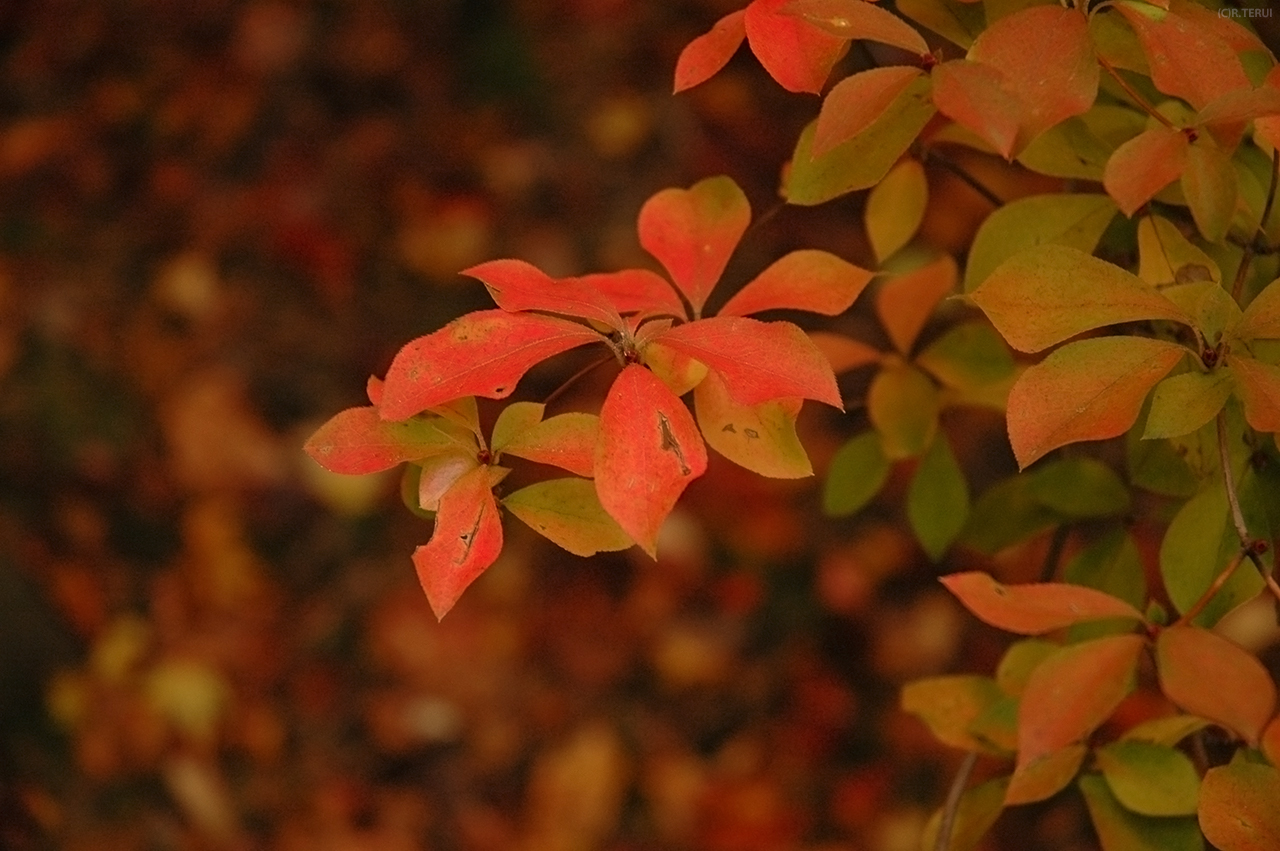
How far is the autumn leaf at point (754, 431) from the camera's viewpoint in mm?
589

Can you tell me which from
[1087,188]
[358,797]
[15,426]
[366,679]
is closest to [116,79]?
[15,426]

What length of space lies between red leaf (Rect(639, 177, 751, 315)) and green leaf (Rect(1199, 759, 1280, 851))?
342 mm

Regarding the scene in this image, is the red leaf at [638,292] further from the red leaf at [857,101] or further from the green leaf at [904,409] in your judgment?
the green leaf at [904,409]

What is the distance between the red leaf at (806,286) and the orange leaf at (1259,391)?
182 millimetres

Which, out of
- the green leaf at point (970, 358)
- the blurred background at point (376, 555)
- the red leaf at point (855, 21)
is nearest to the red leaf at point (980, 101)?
the red leaf at point (855, 21)

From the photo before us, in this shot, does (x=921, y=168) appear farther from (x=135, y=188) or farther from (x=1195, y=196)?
(x=135, y=188)

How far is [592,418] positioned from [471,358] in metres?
0.07

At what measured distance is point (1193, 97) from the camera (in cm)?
58

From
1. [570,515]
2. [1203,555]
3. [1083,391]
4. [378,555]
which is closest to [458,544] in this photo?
[570,515]

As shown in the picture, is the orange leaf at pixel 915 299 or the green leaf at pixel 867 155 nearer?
the green leaf at pixel 867 155

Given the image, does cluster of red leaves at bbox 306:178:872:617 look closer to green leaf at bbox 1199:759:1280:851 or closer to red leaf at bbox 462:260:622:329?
red leaf at bbox 462:260:622:329

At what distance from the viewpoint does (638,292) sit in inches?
25.8

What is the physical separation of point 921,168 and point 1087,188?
364 mm

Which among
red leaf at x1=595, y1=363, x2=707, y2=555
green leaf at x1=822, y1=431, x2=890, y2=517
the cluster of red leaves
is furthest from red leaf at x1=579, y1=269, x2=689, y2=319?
green leaf at x1=822, y1=431, x2=890, y2=517
